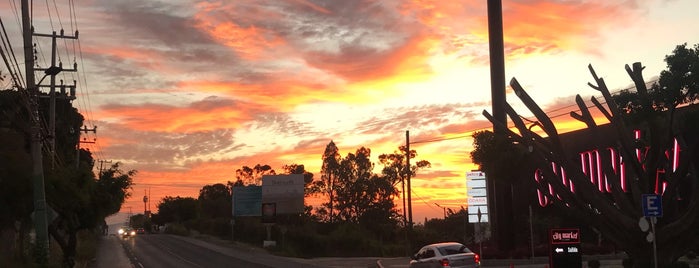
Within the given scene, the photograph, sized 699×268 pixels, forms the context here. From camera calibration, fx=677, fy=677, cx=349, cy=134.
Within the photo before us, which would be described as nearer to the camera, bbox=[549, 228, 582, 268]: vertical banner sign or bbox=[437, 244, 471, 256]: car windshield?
bbox=[549, 228, 582, 268]: vertical banner sign

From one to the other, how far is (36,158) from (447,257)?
1493 centimetres

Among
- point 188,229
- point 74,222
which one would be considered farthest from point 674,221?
point 188,229

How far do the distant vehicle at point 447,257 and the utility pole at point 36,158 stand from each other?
13.8m

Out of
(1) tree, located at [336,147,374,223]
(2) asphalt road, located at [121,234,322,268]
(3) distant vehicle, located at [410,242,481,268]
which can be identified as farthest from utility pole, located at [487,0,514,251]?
(1) tree, located at [336,147,374,223]

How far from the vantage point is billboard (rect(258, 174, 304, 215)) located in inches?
2813

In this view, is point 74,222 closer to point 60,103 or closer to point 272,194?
point 60,103

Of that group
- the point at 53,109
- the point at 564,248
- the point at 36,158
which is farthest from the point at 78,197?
the point at 564,248

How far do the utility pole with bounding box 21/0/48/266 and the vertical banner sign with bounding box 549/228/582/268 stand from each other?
17.8 meters

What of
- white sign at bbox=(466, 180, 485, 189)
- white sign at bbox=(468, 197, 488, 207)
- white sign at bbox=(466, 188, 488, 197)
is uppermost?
white sign at bbox=(466, 180, 485, 189)

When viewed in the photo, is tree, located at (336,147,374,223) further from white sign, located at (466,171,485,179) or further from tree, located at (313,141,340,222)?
white sign, located at (466,171,485,179)

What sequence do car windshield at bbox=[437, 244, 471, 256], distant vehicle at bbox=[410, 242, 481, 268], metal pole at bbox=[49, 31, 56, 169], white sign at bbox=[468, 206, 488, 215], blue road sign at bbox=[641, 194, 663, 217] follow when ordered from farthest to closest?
white sign at bbox=[468, 206, 488, 215] < metal pole at bbox=[49, 31, 56, 169] < car windshield at bbox=[437, 244, 471, 256] < distant vehicle at bbox=[410, 242, 481, 268] < blue road sign at bbox=[641, 194, 663, 217]

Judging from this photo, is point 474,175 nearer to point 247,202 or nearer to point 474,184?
point 474,184

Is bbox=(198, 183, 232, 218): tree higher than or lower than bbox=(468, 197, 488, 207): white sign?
higher

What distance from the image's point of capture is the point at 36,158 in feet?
79.0
